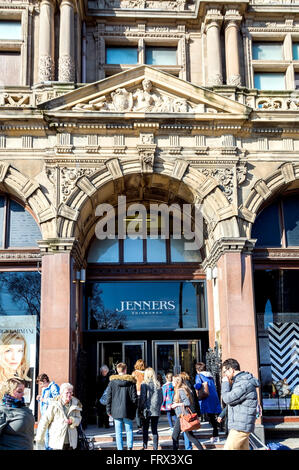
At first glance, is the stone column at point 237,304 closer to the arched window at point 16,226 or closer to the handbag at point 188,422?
the handbag at point 188,422

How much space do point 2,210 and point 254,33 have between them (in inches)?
400

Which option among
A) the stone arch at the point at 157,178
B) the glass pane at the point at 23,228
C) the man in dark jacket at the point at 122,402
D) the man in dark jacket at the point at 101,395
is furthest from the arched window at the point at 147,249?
the man in dark jacket at the point at 122,402

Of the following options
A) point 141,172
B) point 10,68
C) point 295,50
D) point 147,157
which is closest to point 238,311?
point 141,172

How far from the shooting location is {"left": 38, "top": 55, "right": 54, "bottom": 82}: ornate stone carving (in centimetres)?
1684

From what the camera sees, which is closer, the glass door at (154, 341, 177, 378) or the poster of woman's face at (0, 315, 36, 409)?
the poster of woman's face at (0, 315, 36, 409)

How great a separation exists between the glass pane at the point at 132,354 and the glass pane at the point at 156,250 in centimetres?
271

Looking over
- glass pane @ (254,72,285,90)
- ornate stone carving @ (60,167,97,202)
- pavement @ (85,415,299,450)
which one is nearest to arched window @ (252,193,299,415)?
pavement @ (85,415,299,450)

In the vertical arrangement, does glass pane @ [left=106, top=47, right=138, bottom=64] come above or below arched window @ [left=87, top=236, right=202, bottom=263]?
above

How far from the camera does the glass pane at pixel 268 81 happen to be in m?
18.7

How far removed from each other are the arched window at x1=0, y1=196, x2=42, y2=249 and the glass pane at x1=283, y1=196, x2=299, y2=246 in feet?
23.8

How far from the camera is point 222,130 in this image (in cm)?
1622

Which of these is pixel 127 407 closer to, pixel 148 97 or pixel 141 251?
pixel 141 251

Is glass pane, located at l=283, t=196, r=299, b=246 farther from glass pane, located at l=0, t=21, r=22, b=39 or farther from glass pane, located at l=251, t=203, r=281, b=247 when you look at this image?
glass pane, located at l=0, t=21, r=22, b=39
